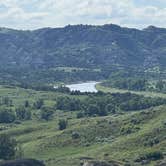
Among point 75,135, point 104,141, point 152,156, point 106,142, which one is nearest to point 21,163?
point 152,156

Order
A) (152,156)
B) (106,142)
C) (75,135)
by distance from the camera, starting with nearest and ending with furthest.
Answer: (152,156) < (106,142) < (75,135)

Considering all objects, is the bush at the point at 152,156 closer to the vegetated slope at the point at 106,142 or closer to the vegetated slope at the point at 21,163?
the vegetated slope at the point at 106,142

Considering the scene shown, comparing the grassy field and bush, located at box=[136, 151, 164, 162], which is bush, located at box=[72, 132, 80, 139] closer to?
the grassy field

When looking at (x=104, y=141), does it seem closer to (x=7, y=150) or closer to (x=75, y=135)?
(x=75, y=135)

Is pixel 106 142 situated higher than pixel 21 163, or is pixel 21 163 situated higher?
pixel 21 163

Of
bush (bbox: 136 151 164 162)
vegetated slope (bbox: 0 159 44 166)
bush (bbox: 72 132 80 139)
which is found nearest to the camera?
vegetated slope (bbox: 0 159 44 166)

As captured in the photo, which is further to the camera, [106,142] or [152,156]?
[106,142]

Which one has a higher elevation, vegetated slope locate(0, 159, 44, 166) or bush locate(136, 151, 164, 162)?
vegetated slope locate(0, 159, 44, 166)

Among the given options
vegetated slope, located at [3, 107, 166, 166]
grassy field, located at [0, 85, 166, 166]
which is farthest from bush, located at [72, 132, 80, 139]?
vegetated slope, located at [3, 107, 166, 166]

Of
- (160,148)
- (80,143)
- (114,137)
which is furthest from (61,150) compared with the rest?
(160,148)

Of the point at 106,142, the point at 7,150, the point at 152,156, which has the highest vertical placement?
the point at 7,150

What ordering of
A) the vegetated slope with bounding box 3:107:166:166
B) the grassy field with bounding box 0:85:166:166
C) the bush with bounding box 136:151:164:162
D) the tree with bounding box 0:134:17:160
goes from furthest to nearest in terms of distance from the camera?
the tree with bounding box 0:134:17:160
the grassy field with bounding box 0:85:166:166
the vegetated slope with bounding box 3:107:166:166
the bush with bounding box 136:151:164:162

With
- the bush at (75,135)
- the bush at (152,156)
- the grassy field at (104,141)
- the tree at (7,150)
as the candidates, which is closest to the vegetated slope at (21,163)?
the grassy field at (104,141)

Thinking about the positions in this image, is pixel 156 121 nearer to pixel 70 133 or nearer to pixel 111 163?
pixel 70 133
